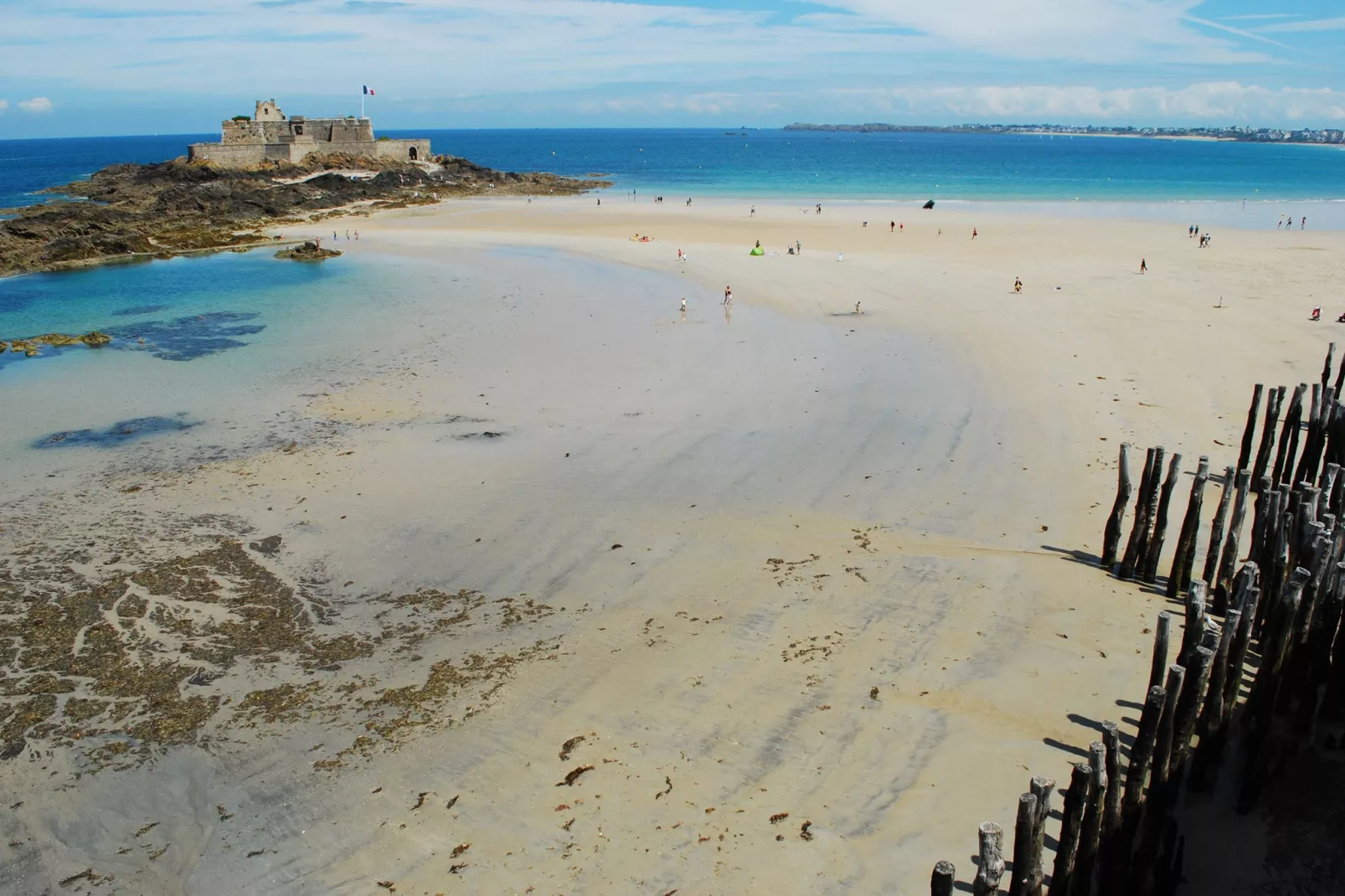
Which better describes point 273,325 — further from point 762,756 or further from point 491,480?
point 762,756

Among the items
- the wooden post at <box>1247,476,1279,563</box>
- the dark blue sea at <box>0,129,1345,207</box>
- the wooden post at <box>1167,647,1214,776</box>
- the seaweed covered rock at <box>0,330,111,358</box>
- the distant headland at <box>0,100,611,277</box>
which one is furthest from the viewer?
the dark blue sea at <box>0,129,1345,207</box>

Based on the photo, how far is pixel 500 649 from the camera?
35.7 ft

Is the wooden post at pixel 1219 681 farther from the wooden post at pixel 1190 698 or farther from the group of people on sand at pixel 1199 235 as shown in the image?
the group of people on sand at pixel 1199 235

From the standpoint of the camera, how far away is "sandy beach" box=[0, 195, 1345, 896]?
7992mm

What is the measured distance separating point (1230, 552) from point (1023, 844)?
20.1ft

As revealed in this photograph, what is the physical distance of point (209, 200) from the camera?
57.6 m

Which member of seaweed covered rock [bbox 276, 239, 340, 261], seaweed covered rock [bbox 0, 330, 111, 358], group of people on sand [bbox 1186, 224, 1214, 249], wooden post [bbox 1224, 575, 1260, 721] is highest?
group of people on sand [bbox 1186, 224, 1214, 249]

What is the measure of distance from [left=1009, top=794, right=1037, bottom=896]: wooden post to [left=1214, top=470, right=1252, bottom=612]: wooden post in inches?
236

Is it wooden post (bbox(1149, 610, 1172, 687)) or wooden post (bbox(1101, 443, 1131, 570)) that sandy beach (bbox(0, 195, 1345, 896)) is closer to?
wooden post (bbox(1101, 443, 1131, 570))

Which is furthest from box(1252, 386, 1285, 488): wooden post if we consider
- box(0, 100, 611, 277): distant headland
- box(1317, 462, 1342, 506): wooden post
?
box(0, 100, 611, 277): distant headland

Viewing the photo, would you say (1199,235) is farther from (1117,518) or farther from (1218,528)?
(1218,528)

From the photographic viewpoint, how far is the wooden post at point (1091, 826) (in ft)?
21.1

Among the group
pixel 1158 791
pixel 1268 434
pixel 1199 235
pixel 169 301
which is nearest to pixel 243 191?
pixel 169 301

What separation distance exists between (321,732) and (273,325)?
22.8 m
